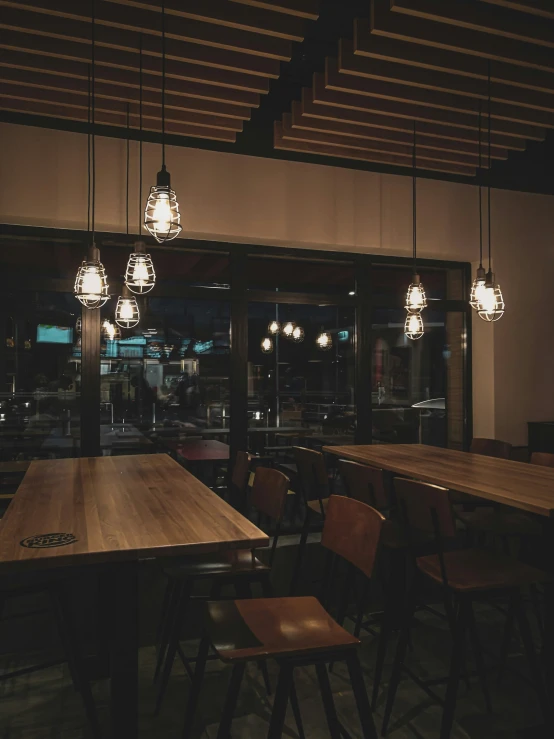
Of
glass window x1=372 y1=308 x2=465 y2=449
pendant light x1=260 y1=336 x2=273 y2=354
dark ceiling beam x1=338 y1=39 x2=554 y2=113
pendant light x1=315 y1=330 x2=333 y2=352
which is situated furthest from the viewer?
glass window x1=372 y1=308 x2=465 y2=449

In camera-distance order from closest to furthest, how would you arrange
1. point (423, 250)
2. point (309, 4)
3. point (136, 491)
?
point (136, 491), point (309, 4), point (423, 250)

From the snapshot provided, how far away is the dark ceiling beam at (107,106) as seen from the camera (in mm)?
3719

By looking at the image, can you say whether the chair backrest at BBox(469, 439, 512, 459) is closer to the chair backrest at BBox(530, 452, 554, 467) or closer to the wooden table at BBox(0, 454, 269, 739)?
the chair backrest at BBox(530, 452, 554, 467)

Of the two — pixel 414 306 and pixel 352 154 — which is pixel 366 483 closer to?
pixel 414 306

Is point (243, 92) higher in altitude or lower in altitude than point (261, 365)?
higher

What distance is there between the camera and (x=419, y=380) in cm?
562

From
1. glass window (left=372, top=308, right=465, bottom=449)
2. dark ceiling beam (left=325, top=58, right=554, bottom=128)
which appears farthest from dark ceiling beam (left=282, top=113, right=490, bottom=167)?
glass window (left=372, top=308, right=465, bottom=449)

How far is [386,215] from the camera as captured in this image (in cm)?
517

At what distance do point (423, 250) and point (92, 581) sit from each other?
3842 mm

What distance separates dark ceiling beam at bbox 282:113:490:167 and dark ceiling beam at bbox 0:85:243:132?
40 centimetres

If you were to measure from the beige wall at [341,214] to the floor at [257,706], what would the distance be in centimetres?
293

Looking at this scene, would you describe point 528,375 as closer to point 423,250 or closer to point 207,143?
point 423,250

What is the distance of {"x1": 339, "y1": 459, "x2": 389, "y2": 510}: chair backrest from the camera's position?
3078mm

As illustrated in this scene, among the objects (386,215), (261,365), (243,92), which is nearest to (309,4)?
(243,92)
